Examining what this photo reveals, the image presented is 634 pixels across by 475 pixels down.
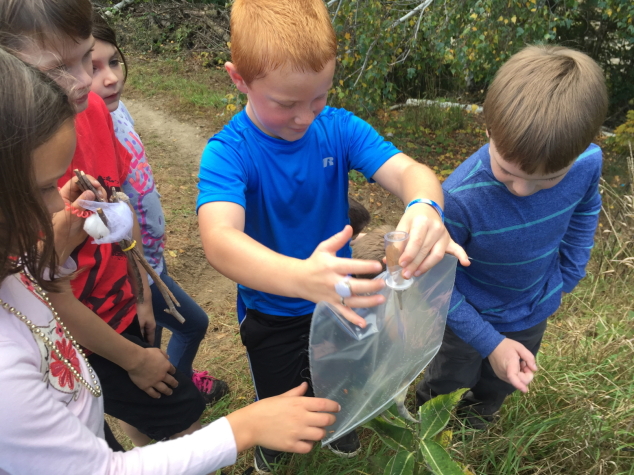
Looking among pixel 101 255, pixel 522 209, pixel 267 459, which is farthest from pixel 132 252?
pixel 522 209

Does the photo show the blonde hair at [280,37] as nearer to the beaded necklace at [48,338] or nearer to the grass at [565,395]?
the beaded necklace at [48,338]

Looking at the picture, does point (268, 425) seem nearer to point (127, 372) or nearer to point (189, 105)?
point (127, 372)

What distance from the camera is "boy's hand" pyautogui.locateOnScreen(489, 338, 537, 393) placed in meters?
1.72

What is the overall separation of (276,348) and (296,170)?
2.27 feet

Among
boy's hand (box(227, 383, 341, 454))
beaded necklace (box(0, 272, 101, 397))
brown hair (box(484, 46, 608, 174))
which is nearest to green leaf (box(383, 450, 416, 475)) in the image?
boy's hand (box(227, 383, 341, 454))

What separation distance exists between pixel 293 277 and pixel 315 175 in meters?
0.71

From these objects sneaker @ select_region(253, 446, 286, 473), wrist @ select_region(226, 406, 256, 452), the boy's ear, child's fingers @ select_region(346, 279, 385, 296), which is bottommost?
sneaker @ select_region(253, 446, 286, 473)

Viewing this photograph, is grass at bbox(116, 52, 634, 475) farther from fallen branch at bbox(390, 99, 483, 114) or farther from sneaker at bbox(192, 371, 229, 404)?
fallen branch at bbox(390, 99, 483, 114)

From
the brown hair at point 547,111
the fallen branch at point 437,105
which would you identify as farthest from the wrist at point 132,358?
the fallen branch at point 437,105

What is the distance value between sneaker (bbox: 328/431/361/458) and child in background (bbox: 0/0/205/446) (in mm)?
647

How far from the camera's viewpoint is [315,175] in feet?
5.33

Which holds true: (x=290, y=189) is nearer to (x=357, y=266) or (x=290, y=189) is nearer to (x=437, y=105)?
(x=357, y=266)

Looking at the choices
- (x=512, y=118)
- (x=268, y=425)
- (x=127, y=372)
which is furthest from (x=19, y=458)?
(x=512, y=118)

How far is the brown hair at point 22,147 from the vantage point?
0.93 metres
